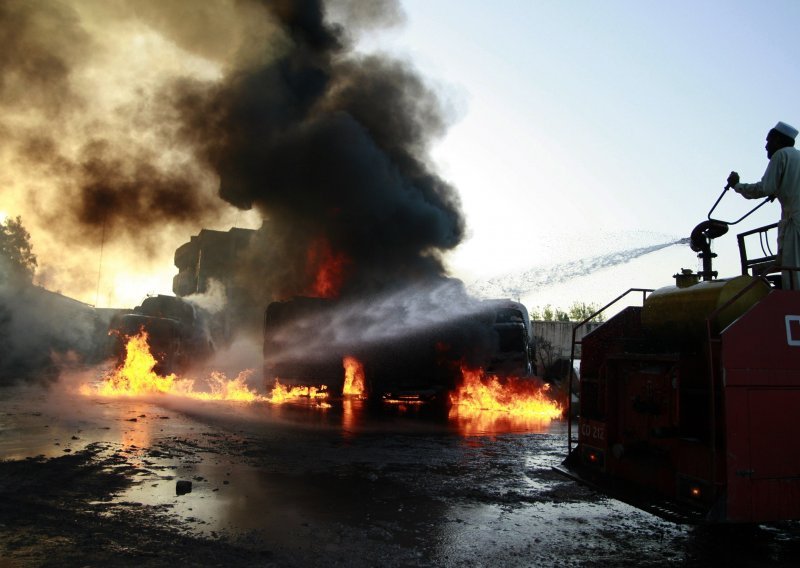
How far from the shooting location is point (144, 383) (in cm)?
1559

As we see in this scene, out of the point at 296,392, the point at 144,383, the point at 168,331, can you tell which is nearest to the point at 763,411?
the point at 296,392

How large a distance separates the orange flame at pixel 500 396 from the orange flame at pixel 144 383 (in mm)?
5685

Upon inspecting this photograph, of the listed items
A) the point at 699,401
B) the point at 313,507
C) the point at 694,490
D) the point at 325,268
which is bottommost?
the point at 313,507

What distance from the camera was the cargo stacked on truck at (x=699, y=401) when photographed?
12.4ft

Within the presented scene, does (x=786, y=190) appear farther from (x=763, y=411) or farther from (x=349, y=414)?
(x=349, y=414)

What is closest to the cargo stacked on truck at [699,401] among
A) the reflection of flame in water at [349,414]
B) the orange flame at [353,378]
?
the reflection of flame in water at [349,414]

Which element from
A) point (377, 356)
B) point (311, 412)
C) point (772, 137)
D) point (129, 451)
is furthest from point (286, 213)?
point (772, 137)

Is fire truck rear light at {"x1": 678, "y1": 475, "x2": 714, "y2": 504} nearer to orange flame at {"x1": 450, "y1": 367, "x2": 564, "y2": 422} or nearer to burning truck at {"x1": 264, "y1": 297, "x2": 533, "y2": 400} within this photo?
orange flame at {"x1": 450, "y1": 367, "x2": 564, "y2": 422}

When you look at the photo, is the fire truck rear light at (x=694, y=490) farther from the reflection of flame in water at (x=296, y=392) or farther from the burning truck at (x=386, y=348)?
the reflection of flame in water at (x=296, y=392)

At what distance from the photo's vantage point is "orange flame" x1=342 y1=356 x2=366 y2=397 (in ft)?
51.1

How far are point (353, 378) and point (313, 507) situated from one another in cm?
1112

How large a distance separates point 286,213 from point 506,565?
56.5ft

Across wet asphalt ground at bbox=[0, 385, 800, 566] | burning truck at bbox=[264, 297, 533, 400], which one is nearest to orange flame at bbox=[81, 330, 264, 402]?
burning truck at bbox=[264, 297, 533, 400]

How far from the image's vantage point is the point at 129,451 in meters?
7.23
